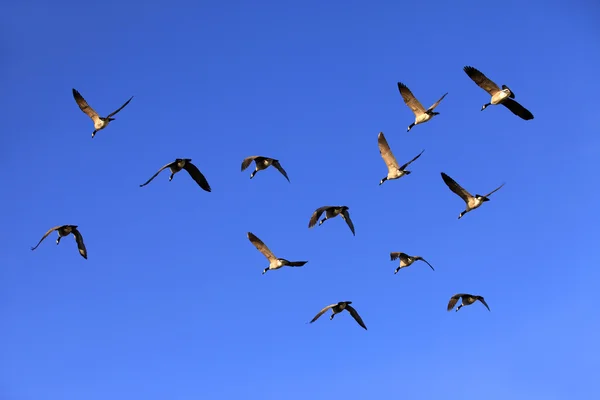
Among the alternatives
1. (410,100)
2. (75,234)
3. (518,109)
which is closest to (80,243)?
(75,234)

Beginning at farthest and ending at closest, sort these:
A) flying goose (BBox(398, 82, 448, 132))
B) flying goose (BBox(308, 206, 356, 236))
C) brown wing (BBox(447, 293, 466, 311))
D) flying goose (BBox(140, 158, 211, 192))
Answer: brown wing (BBox(447, 293, 466, 311)) → flying goose (BBox(398, 82, 448, 132)) → flying goose (BBox(308, 206, 356, 236)) → flying goose (BBox(140, 158, 211, 192))

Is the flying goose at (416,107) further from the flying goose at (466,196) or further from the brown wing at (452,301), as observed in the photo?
the brown wing at (452,301)

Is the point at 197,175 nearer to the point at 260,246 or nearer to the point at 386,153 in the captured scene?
the point at 260,246

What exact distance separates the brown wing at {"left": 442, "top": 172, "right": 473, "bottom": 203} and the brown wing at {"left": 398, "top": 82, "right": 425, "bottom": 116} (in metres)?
2.91

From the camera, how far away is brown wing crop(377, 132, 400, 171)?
3672 centimetres

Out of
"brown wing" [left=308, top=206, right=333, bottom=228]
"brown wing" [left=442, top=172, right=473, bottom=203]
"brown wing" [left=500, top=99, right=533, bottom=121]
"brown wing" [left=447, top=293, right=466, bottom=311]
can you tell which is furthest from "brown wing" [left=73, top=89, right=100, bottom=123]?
"brown wing" [left=447, top=293, right=466, bottom=311]

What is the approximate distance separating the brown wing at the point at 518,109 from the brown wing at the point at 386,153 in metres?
5.05

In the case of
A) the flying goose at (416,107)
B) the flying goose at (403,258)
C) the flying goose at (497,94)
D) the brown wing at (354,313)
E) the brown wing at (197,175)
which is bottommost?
the brown wing at (354,313)

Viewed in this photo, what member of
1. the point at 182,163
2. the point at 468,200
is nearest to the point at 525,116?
the point at 468,200

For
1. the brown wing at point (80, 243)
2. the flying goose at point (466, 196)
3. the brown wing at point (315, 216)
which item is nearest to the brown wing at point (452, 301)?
the flying goose at point (466, 196)

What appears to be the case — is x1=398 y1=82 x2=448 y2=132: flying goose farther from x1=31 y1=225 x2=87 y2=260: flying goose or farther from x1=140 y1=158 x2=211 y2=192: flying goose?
x1=31 y1=225 x2=87 y2=260: flying goose

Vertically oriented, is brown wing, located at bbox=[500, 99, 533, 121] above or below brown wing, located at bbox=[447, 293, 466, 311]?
above

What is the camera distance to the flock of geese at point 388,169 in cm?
3366

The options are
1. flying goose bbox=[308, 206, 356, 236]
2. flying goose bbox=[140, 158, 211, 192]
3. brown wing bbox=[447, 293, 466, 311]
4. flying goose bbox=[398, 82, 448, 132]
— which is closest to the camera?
flying goose bbox=[140, 158, 211, 192]
